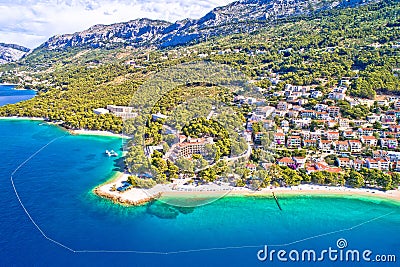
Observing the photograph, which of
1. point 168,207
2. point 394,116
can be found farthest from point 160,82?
point 394,116

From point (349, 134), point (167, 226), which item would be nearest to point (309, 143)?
point (349, 134)

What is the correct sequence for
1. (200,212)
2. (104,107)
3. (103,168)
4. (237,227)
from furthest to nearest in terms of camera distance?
1. (104,107)
2. (103,168)
3. (200,212)
4. (237,227)

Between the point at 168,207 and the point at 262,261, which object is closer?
the point at 262,261

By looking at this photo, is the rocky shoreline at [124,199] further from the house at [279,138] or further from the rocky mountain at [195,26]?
the rocky mountain at [195,26]

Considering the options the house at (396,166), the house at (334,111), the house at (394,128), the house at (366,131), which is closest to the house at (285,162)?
the house at (396,166)

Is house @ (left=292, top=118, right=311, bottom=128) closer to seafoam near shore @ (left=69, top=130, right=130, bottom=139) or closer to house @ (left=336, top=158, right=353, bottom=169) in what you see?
house @ (left=336, top=158, right=353, bottom=169)

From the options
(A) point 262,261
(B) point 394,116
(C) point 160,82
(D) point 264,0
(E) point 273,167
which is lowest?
(A) point 262,261

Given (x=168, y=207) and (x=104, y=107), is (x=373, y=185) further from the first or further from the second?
(x=104, y=107)
